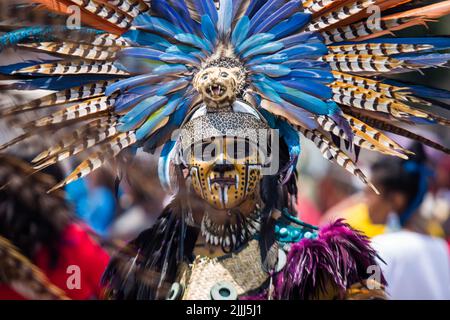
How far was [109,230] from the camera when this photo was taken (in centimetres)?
363

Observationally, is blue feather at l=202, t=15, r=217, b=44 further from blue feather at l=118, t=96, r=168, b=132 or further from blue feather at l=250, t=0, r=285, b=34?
blue feather at l=118, t=96, r=168, b=132

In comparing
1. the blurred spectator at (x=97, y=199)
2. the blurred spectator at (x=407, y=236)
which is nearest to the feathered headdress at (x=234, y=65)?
the blurred spectator at (x=97, y=199)

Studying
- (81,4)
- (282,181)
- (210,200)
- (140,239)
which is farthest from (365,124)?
(81,4)

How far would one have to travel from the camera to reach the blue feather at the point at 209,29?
3.16 m

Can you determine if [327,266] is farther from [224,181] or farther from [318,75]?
[318,75]

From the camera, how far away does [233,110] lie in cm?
308

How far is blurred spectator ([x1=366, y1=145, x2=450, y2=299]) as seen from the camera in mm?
3590

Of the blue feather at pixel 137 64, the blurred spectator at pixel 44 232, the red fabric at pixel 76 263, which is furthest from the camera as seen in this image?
the red fabric at pixel 76 263

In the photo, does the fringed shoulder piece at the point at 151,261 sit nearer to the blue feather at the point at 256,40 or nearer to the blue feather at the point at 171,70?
the blue feather at the point at 171,70

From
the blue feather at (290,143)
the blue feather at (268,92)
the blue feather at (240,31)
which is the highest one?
the blue feather at (240,31)

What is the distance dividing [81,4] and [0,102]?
1.61ft

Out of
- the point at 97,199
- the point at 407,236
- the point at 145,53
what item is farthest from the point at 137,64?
the point at 407,236

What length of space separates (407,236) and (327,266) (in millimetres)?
856

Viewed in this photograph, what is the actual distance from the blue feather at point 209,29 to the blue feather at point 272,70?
0.61 feet
